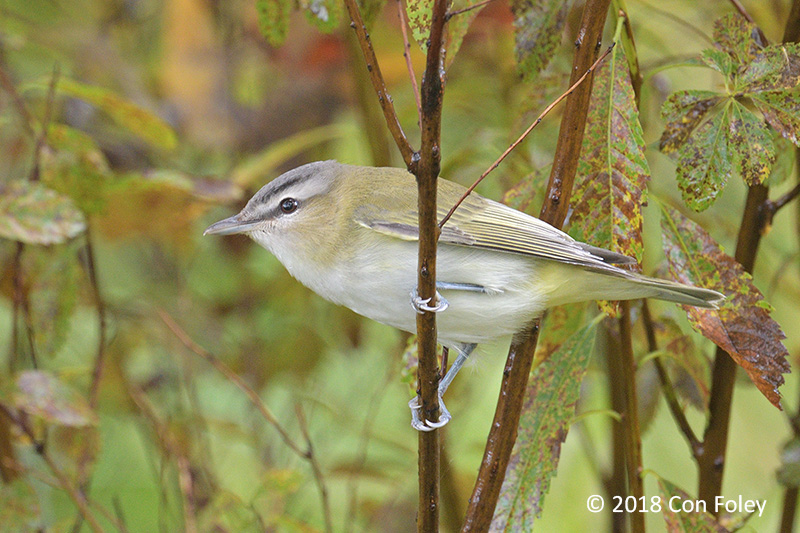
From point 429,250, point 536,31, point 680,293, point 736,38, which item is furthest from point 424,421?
point 736,38

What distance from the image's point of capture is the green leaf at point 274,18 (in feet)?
6.05

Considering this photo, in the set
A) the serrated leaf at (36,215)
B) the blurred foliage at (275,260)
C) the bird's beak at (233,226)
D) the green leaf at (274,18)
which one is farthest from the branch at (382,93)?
the serrated leaf at (36,215)

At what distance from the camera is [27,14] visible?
359 cm

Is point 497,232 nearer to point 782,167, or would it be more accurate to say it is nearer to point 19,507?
point 782,167

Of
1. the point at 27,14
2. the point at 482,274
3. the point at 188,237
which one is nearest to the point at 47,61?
the point at 27,14

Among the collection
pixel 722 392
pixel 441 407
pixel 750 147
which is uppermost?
pixel 750 147

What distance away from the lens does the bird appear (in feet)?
5.48

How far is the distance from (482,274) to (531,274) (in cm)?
11

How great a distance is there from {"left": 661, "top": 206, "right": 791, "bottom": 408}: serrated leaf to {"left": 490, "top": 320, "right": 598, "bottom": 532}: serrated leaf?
0.81 feet

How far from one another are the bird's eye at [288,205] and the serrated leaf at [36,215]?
51cm

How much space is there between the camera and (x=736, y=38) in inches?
61.6

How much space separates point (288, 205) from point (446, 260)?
0.46 m

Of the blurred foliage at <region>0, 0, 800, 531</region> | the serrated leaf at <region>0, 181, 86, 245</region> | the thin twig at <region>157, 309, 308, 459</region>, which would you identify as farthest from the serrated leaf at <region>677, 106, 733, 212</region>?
the serrated leaf at <region>0, 181, 86, 245</region>

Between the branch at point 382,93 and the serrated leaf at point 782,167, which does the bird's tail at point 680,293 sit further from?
the branch at point 382,93
